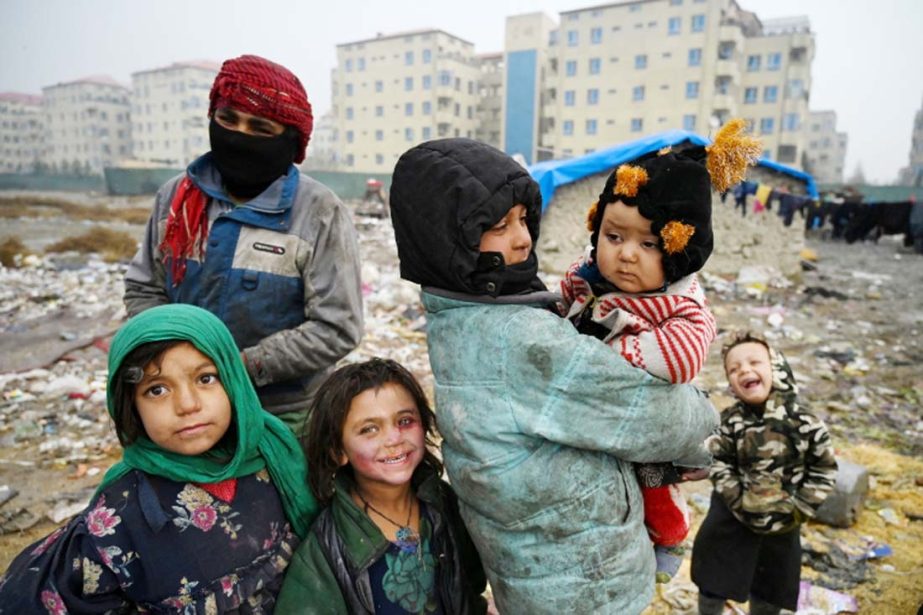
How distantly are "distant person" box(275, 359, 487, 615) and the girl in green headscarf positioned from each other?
116 millimetres

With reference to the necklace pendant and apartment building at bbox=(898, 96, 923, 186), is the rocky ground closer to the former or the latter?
the necklace pendant

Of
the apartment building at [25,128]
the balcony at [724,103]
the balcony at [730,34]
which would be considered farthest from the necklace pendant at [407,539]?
the apartment building at [25,128]

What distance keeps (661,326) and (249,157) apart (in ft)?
4.66

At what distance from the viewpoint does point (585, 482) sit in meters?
1.16

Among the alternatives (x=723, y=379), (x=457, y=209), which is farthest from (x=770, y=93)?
A: (x=457, y=209)

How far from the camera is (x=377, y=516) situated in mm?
1454

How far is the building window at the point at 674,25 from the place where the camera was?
38.1 metres

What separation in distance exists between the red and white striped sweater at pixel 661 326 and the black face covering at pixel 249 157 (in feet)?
3.79

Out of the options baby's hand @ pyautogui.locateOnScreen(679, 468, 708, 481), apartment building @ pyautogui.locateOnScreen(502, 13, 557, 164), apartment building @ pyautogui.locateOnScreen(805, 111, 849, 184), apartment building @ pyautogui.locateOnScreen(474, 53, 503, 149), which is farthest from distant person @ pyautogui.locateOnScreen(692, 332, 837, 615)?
apartment building @ pyautogui.locateOnScreen(805, 111, 849, 184)

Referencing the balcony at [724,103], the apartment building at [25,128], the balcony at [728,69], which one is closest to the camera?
the balcony at [728,69]

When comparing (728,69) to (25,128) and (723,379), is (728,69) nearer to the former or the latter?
(723,379)

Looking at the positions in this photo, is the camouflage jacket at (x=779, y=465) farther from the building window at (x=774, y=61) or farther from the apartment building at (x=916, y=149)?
the apartment building at (x=916, y=149)

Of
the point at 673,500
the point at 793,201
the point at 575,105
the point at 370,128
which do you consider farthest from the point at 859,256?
the point at 370,128

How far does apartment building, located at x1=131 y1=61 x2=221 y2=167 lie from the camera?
60.1m
